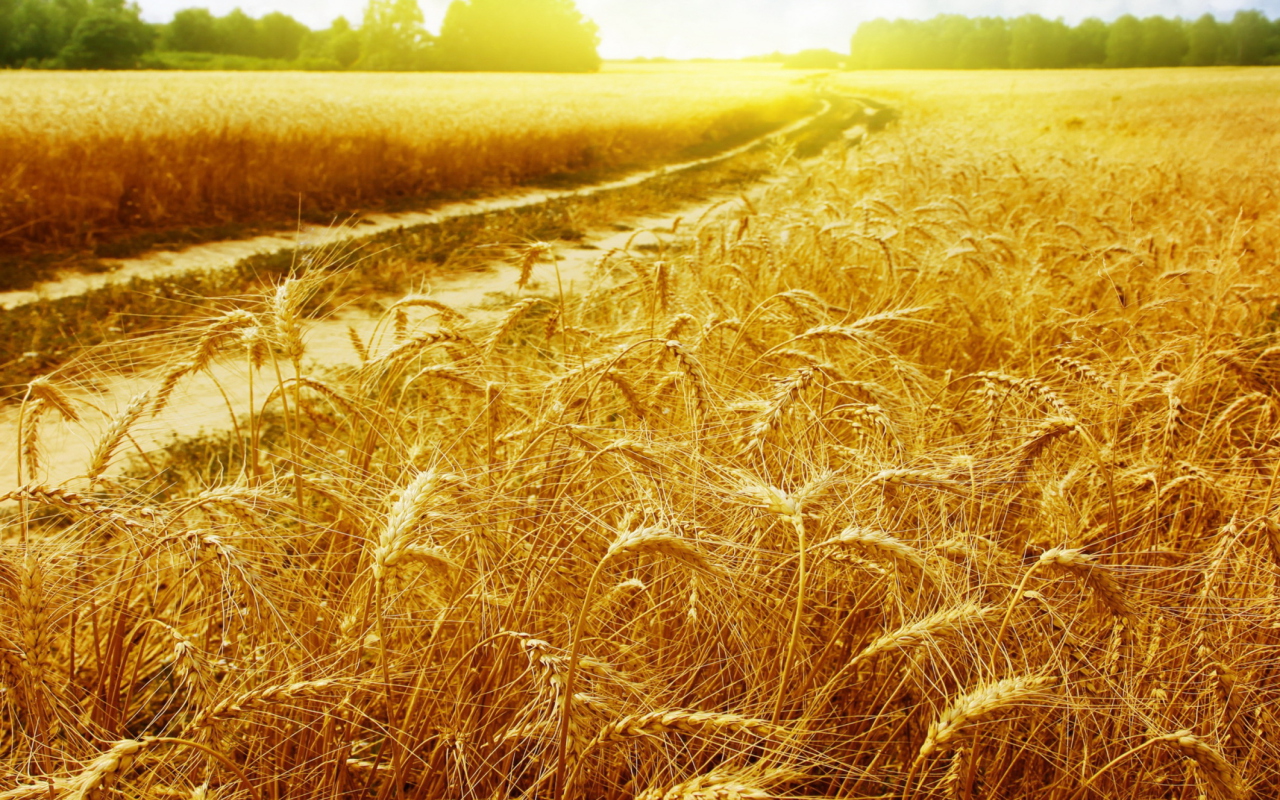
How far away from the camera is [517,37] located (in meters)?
64.5

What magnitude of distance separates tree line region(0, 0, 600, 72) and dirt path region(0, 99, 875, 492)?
51.8m

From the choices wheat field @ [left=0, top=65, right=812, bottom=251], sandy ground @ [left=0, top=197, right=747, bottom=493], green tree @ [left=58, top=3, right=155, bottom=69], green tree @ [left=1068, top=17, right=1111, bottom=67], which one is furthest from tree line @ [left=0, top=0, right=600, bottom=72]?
sandy ground @ [left=0, top=197, right=747, bottom=493]

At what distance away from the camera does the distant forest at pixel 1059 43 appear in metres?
46.5

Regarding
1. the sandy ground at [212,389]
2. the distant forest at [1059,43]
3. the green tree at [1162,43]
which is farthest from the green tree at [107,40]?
the green tree at [1162,43]

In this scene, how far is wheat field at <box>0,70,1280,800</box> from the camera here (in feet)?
4.16

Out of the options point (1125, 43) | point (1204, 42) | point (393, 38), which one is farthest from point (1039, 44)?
point (393, 38)

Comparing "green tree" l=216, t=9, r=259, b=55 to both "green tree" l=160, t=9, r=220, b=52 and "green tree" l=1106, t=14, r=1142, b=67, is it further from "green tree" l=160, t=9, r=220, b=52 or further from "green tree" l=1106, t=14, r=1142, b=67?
"green tree" l=1106, t=14, r=1142, b=67

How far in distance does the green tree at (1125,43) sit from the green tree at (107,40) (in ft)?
268

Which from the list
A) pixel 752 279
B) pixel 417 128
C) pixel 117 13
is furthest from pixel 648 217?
pixel 117 13

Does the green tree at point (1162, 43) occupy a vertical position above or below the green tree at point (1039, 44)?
below

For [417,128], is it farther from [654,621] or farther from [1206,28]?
[1206,28]

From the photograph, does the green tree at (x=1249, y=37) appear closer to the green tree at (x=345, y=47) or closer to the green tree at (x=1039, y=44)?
the green tree at (x=1039, y=44)

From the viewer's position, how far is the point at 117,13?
1900 inches

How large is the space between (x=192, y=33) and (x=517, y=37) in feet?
107
